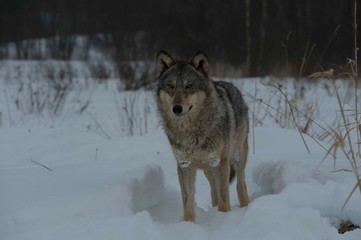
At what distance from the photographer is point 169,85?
13.5 ft

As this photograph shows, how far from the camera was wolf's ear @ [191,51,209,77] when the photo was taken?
168 inches

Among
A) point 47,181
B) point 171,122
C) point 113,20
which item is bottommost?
point 47,181

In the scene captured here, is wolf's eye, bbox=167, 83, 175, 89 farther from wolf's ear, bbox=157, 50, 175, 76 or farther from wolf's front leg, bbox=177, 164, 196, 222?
wolf's front leg, bbox=177, 164, 196, 222

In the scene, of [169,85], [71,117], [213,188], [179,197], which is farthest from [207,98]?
[71,117]

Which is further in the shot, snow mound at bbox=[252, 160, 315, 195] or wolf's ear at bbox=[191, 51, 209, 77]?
snow mound at bbox=[252, 160, 315, 195]

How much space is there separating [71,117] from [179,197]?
5.54 m

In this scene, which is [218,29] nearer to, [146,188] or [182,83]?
[146,188]

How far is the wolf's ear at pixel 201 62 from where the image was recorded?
4.26m

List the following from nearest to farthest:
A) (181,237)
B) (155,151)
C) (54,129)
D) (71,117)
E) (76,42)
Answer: (181,237) → (155,151) → (54,129) → (71,117) → (76,42)

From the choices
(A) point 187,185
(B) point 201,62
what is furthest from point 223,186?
(B) point 201,62

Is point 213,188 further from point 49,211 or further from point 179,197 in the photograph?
point 49,211

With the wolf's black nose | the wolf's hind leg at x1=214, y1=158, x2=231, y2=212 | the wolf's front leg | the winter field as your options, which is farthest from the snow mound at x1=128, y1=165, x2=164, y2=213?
the wolf's black nose

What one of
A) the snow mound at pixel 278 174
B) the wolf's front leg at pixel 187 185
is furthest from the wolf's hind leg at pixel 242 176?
the wolf's front leg at pixel 187 185

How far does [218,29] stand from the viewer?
1988cm
